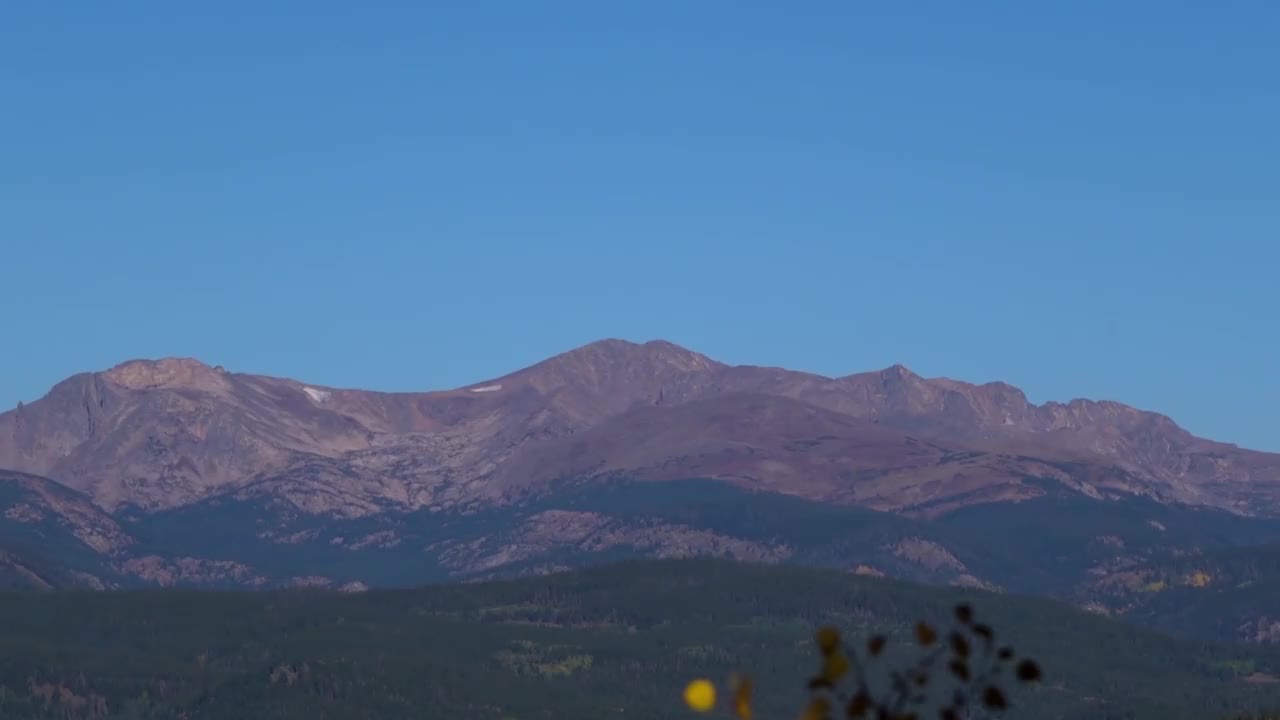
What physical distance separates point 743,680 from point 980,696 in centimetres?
349

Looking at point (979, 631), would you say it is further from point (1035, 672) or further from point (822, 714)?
point (822, 714)

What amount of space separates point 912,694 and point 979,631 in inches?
56.1

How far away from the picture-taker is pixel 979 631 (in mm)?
35531

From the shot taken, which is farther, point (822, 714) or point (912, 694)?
point (912, 694)

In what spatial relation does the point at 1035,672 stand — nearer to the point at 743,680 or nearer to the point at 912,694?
the point at 912,694

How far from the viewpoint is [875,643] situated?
34.4 m

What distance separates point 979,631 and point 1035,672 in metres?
1.20

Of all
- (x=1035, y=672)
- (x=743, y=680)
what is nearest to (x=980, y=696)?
(x=1035, y=672)

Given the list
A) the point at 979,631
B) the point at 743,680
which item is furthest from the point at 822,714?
the point at 979,631

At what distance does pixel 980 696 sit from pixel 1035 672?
46.3 inches

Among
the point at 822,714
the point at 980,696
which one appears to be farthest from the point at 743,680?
the point at 980,696

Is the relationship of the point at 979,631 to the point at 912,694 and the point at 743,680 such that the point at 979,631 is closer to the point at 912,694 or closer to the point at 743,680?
the point at 912,694

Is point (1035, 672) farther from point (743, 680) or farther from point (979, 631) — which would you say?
point (743, 680)

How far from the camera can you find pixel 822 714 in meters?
33.0
